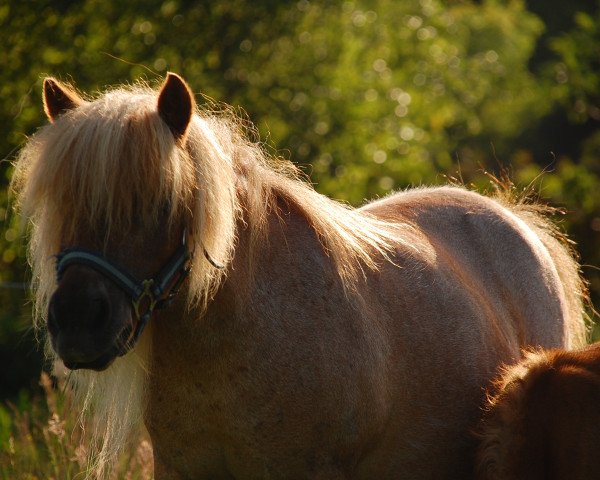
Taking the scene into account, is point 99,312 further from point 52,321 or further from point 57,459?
point 57,459

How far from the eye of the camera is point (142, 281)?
2916 millimetres

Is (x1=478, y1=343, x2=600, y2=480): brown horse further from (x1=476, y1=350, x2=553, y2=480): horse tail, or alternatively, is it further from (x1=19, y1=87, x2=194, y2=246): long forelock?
(x1=19, y1=87, x2=194, y2=246): long forelock

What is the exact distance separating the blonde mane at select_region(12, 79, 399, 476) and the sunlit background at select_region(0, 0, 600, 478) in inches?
120

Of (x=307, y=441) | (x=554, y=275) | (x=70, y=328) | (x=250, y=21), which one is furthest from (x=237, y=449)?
(x=250, y=21)

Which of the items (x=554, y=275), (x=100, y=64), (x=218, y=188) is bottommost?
(x=100, y=64)

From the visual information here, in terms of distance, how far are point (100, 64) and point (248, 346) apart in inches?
349

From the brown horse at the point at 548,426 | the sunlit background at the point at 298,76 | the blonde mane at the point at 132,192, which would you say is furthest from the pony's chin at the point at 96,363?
the sunlit background at the point at 298,76

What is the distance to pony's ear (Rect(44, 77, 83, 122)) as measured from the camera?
11.0ft

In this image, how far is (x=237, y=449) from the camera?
127 inches

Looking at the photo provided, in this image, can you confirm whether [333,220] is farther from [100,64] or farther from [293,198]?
[100,64]

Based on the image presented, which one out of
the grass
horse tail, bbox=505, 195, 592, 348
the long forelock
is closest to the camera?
the long forelock

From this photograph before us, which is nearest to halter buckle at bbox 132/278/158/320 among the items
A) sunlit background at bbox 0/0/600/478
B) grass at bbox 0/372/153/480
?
grass at bbox 0/372/153/480

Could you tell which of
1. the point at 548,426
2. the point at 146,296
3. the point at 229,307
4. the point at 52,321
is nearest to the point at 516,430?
the point at 548,426

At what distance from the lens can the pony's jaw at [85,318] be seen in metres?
2.81
